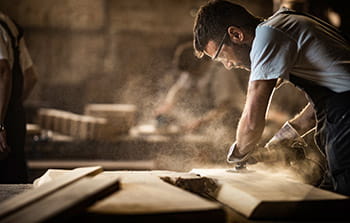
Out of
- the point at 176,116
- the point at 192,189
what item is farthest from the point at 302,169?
the point at 176,116

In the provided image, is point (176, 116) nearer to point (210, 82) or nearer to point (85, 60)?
point (210, 82)

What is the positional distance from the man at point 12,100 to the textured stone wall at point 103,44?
17.3ft

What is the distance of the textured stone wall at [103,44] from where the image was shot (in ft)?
31.4

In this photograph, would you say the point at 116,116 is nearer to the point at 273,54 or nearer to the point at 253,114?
the point at 253,114

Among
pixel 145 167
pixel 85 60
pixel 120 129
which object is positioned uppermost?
pixel 85 60

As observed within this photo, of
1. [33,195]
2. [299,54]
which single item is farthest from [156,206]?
[299,54]

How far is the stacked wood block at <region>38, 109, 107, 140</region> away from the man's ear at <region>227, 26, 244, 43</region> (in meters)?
4.16

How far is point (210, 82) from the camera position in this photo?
22.8 ft

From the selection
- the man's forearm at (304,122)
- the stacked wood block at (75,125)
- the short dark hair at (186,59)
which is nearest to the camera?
the man's forearm at (304,122)

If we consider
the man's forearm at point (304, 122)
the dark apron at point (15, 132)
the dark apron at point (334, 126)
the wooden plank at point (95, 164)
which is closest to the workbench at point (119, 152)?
the wooden plank at point (95, 164)

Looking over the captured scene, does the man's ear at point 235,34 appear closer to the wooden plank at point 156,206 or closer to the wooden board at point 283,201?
the wooden board at point 283,201

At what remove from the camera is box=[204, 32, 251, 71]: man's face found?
2.92m

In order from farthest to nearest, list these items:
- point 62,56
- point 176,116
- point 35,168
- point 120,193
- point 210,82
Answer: point 62,56 < point 176,116 < point 210,82 < point 35,168 < point 120,193

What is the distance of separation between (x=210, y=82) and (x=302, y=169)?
13.1 feet
